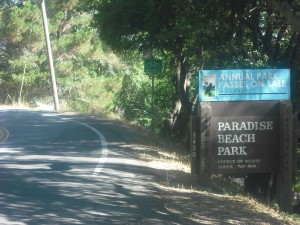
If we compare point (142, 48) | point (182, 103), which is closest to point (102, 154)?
point (142, 48)

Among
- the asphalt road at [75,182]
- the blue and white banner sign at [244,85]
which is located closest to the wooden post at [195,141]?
the blue and white banner sign at [244,85]

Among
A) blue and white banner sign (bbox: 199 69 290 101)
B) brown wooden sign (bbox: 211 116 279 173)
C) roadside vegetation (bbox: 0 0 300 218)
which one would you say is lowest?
brown wooden sign (bbox: 211 116 279 173)

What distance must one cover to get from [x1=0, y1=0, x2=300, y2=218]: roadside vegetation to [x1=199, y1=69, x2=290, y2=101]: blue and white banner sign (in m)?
1.83

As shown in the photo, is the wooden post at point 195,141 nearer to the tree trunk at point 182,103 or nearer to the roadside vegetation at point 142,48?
the roadside vegetation at point 142,48

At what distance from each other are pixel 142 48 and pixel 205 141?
37.4 ft

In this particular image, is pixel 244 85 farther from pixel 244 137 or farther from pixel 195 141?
pixel 195 141

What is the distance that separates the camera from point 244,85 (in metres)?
11.6

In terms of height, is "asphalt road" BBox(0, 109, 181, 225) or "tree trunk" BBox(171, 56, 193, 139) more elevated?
"tree trunk" BBox(171, 56, 193, 139)

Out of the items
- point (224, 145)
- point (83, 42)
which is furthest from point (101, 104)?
point (224, 145)

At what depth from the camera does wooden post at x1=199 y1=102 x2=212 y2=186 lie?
444 inches

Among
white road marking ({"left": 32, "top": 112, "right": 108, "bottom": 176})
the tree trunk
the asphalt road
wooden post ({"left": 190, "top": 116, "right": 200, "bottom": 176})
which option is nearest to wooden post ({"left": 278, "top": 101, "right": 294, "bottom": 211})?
wooden post ({"left": 190, "top": 116, "right": 200, "bottom": 176})

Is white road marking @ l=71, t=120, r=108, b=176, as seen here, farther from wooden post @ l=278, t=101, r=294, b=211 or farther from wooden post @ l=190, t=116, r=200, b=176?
wooden post @ l=278, t=101, r=294, b=211

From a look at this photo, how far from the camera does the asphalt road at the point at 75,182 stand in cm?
→ 838

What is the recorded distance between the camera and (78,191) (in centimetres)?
993
